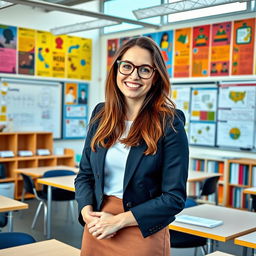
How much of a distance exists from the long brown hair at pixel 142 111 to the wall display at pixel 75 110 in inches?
250

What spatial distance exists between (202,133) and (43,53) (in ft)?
10.4

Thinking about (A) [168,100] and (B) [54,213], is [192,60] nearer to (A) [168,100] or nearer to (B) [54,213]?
(B) [54,213]

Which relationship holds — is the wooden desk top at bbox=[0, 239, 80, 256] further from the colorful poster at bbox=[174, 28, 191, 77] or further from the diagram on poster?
the colorful poster at bbox=[174, 28, 191, 77]

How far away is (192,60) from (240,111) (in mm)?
1237

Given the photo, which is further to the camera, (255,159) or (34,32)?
(34,32)

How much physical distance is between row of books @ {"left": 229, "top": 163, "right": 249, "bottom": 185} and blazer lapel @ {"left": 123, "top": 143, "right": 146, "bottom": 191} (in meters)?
4.88

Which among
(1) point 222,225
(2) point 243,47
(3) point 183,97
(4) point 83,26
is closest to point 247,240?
(1) point 222,225

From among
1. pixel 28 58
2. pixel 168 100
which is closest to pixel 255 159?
pixel 28 58

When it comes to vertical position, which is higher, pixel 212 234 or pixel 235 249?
pixel 212 234

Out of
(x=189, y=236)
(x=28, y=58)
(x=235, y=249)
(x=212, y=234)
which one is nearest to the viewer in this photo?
(x=212, y=234)

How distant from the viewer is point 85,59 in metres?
8.23

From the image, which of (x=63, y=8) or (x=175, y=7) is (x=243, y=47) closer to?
(x=175, y=7)

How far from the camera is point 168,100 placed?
5.26ft

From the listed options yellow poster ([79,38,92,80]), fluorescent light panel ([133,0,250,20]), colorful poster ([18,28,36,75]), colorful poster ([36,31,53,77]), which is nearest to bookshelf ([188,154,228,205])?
fluorescent light panel ([133,0,250,20])
